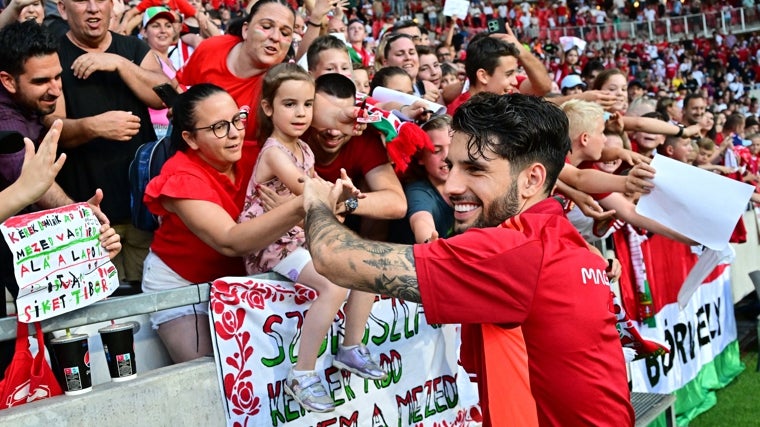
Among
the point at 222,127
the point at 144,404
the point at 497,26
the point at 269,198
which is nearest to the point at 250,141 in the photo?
the point at 222,127

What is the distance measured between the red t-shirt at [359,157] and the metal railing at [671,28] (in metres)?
30.9

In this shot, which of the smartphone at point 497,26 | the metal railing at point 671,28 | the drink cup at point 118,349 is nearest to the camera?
the drink cup at point 118,349

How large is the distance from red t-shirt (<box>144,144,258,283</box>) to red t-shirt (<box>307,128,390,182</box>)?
64 cm

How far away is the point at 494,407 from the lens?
258 centimetres

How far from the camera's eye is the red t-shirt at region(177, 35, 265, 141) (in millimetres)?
4516

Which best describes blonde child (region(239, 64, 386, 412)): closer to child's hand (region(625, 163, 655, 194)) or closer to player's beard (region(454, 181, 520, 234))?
player's beard (region(454, 181, 520, 234))

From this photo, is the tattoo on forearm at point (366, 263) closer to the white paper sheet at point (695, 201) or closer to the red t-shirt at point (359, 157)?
the red t-shirt at point (359, 157)

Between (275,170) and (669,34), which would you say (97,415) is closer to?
(275,170)

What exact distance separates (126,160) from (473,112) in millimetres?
2319

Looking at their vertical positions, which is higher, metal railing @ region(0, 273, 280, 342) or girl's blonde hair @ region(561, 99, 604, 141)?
girl's blonde hair @ region(561, 99, 604, 141)

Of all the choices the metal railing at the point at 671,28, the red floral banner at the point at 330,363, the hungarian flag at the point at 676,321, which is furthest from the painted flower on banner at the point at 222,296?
the metal railing at the point at 671,28

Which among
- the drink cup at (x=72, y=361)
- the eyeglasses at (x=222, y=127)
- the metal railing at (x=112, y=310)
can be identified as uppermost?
the eyeglasses at (x=222, y=127)

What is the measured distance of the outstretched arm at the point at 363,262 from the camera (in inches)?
95.6

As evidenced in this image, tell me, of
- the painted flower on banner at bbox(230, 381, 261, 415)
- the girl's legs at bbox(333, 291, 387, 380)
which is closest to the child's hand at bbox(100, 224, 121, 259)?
Answer: the painted flower on banner at bbox(230, 381, 261, 415)
